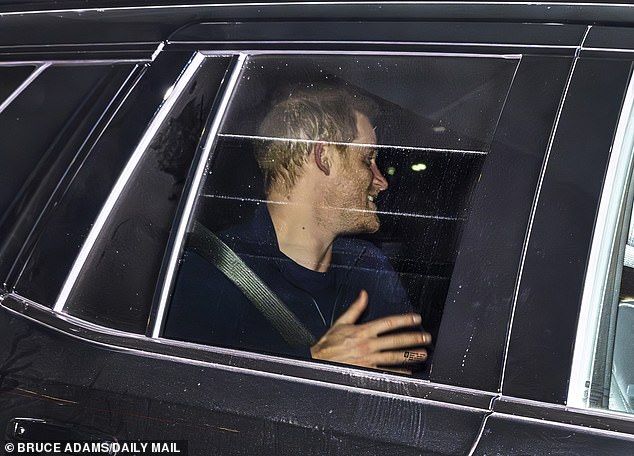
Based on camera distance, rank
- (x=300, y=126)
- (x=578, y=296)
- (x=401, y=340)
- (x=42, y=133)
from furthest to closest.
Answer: (x=42, y=133)
(x=300, y=126)
(x=401, y=340)
(x=578, y=296)

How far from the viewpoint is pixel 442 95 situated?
5.80 feet

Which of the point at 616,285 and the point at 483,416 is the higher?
the point at 616,285

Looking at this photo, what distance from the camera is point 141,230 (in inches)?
74.2

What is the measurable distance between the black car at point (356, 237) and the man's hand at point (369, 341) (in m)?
0.03

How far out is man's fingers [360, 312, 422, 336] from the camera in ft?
5.39

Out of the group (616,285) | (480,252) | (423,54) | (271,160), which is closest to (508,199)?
(480,252)

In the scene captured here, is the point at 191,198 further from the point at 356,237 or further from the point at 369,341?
the point at 369,341

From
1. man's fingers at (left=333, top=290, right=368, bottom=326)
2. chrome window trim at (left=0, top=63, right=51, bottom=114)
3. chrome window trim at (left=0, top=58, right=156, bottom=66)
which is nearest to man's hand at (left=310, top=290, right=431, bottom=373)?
man's fingers at (left=333, top=290, right=368, bottom=326)

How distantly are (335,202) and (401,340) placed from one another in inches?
12.9

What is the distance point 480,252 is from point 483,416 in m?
0.27

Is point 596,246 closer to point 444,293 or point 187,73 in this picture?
point 444,293

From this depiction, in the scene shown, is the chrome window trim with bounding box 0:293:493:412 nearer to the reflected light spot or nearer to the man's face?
the man's face

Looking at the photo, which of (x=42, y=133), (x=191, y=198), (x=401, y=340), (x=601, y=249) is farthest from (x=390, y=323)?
(x=42, y=133)

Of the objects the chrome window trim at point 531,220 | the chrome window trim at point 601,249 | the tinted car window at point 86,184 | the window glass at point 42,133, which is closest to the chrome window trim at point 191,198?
the tinted car window at point 86,184
